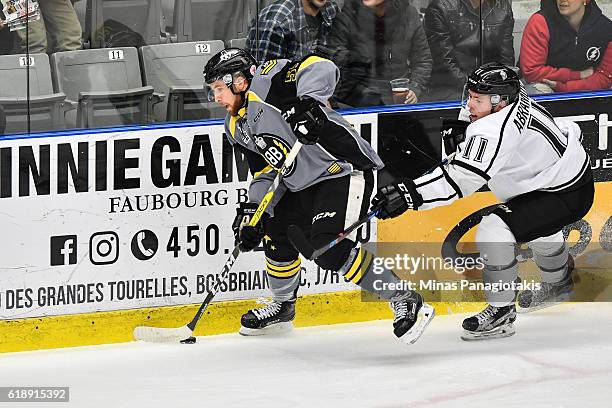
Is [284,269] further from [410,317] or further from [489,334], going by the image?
[489,334]

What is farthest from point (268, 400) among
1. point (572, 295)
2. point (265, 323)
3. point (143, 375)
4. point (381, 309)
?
point (572, 295)

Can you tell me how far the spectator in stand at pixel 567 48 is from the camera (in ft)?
16.4

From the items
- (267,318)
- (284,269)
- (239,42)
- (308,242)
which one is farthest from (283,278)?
(239,42)

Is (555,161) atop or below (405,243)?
atop

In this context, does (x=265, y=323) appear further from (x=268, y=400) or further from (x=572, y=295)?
(x=572, y=295)

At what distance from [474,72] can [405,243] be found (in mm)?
780

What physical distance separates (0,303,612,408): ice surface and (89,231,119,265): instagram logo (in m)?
0.31

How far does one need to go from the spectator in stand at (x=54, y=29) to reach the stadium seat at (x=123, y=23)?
0.05 m

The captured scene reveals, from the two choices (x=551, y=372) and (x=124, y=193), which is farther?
(x=124, y=193)

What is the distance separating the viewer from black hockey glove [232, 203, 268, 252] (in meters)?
4.50

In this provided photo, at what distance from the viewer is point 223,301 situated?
4.84m

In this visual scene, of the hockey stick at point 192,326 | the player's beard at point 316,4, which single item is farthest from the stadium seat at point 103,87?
the player's beard at point 316,4

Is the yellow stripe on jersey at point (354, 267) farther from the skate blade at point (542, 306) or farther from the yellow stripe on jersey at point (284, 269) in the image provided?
the skate blade at point (542, 306)

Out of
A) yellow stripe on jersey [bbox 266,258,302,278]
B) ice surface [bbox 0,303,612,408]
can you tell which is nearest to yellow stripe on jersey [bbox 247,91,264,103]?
yellow stripe on jersey [bbox 266,258,302,278]
